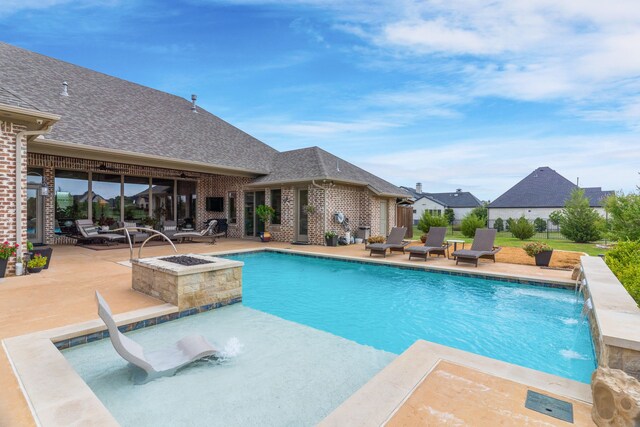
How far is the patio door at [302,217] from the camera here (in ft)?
48.5

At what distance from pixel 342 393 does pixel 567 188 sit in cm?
4298

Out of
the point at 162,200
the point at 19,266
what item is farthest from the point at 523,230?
the point at 19,266

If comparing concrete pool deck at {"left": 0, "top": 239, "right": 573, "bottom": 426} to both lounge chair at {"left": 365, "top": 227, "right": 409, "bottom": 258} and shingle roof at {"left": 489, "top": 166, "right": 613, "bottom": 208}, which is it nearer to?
lounge chair at {"left": 365, "top": 227, "right": 409, "bottom": 258}

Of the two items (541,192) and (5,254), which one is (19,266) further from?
(541,192)

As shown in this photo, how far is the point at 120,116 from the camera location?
12969 mm

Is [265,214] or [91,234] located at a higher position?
[265,214]

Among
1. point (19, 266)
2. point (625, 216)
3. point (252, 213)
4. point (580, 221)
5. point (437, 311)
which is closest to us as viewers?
point (437, 311)

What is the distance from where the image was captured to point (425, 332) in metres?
4.93

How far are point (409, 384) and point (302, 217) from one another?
12.6 metres

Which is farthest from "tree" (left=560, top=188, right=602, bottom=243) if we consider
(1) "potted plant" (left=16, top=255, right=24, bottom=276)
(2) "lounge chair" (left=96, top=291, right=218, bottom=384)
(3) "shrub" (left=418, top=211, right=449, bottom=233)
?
(1) "potted plant" (left=16, top=255, right=24, bottom=276)

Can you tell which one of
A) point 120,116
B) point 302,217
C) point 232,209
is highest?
point 120,116

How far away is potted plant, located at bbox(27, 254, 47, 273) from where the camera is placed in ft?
24.0

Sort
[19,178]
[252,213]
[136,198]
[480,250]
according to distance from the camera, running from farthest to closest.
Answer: [252,213] < [136,198] < [480,250] < [19,178]

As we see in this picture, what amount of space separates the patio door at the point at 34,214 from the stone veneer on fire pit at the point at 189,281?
10.0 m
